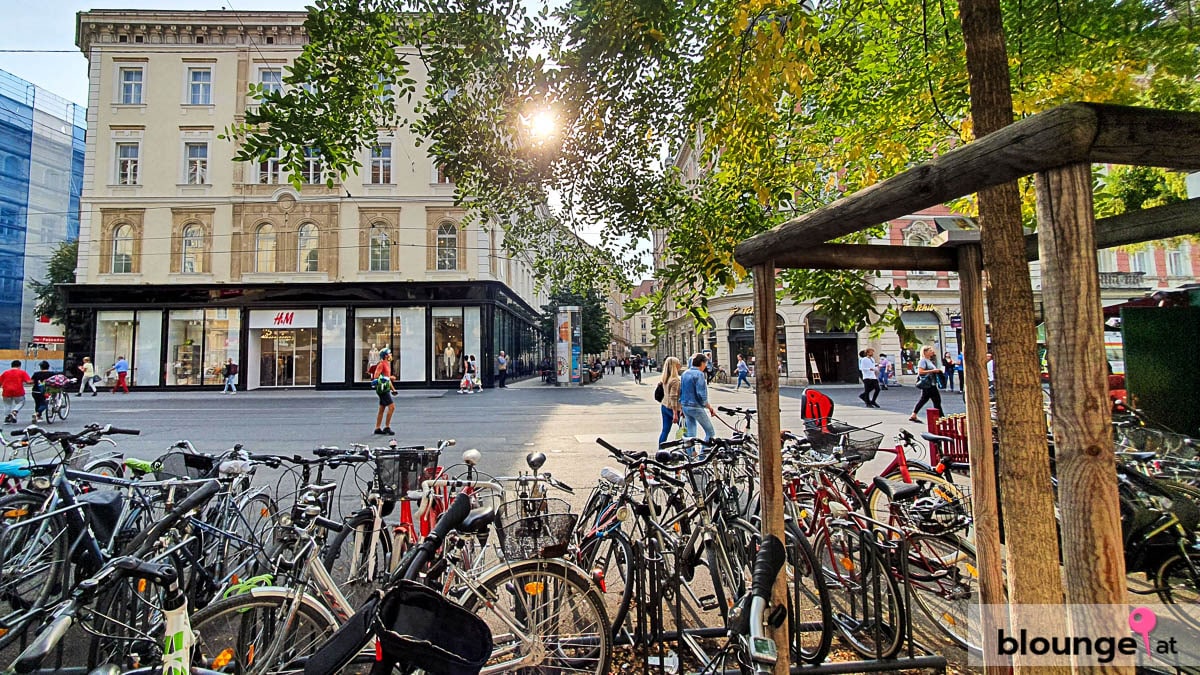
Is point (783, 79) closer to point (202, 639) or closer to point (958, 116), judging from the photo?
point (958, 116)

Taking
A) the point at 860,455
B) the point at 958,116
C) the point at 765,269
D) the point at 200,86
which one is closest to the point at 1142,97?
the point at 958,116

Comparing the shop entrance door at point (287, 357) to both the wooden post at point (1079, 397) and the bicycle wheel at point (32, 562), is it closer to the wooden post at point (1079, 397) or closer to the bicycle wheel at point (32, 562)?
the bicycle wheel at point (32, 562)

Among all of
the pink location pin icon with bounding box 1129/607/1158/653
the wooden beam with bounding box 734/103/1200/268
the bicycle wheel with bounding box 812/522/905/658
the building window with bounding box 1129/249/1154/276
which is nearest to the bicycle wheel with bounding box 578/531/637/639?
the bicycle wheel with bounding box 812/522/905/658

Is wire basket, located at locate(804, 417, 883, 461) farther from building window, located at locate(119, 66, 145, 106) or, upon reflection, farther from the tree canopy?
building window, located at locate(119, 66, 145, 106)

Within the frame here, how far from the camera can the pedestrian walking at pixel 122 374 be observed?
21.7 m

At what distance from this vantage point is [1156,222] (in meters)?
1.97

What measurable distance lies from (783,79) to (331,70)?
254 cm

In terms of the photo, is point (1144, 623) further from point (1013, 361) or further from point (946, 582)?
point (1013, 361)

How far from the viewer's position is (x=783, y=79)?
2.87 m

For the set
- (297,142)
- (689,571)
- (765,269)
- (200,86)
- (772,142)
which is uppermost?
(200,86)

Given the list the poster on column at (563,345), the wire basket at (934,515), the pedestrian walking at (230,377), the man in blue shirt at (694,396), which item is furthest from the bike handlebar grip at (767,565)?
the pedestrian walking at (230,377)

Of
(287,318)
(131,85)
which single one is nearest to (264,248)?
(287,318)

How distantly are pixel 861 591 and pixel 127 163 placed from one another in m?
32.9

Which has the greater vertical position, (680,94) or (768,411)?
(680,94)
